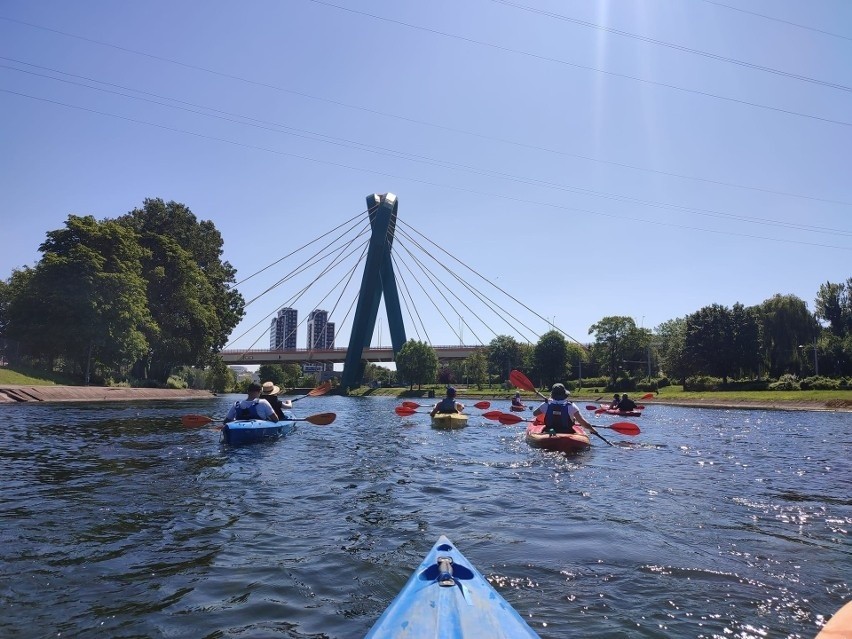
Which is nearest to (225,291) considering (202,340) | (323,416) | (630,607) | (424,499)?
(202,340)

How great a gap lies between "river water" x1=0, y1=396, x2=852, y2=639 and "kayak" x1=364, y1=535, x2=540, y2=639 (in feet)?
2.14

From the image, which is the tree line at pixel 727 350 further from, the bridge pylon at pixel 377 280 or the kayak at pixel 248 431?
the kayak at pixel 248 431

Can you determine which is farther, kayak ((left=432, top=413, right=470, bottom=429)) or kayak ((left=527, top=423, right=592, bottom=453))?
kayak ((left=432, top=413, right=470, bottom=429))

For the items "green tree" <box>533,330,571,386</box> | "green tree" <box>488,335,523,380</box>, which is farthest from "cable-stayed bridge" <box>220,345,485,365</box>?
"green tree" <box>533,330,571,386</box>

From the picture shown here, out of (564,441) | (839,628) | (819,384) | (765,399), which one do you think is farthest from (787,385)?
(839,628)

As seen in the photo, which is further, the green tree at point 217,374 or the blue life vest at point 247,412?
the green tree at point 217,374

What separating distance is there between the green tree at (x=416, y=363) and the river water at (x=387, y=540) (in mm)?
59963

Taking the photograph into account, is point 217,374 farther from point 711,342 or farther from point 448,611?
point 448,611

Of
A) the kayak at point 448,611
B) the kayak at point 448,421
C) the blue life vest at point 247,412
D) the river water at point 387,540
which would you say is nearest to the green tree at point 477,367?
the kayak at point 448,421

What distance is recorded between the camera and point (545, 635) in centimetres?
391

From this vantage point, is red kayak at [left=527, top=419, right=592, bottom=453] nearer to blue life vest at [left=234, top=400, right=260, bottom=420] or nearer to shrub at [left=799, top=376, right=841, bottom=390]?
blue life vest at [left=234, top=400, right=260, bottom=420]

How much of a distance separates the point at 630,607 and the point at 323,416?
12808mm

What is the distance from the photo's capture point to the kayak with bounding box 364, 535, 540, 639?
3.18 metres

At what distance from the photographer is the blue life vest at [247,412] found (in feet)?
47.0
